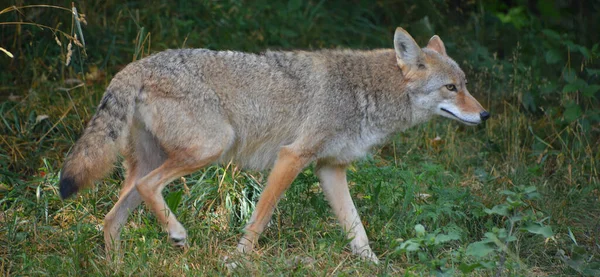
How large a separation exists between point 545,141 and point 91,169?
5.06 meters

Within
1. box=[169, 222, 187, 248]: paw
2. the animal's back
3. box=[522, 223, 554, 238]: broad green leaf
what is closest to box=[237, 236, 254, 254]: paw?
box=[169, 222, 187, 248]: paw

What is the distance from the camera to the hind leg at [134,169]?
5918 millimetres

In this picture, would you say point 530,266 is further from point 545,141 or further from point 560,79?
point 560,79

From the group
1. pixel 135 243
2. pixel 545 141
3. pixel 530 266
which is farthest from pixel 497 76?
pixel 135 243

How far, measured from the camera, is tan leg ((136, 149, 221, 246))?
5.68 metres

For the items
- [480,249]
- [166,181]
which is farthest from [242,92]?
[480,249]

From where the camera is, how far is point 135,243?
576 centimetres

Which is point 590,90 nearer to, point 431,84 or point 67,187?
point 431,84

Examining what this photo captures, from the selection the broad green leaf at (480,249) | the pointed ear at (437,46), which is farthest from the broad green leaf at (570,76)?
the broad green leaf at (480,249)

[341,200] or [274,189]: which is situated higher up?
[274,189]

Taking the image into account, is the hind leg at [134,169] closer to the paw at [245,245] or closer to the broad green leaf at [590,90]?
the paw at [245,245]

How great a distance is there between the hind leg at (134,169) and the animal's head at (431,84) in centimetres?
204

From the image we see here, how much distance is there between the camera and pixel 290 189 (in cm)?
668

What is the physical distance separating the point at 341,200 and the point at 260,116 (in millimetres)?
924
